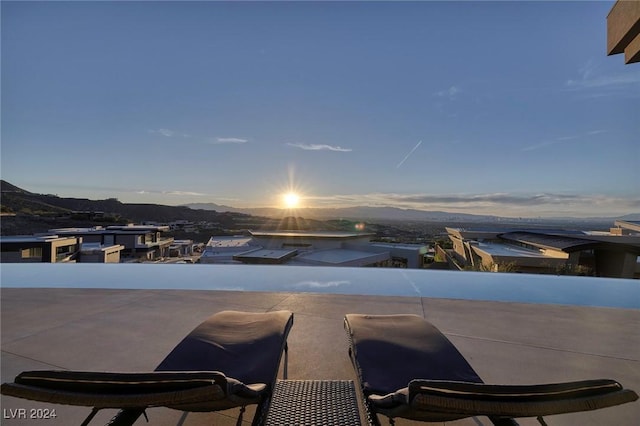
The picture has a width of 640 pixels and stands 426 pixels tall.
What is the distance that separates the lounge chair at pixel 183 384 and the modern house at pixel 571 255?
→ 14191 mm

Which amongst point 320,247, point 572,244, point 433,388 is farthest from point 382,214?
point 433,388

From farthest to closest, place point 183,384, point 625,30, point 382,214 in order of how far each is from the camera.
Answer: point 382,214 → point 625,30 → point 183,384

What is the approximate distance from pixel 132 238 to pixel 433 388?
19.3 meters

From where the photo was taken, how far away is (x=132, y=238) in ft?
55.7

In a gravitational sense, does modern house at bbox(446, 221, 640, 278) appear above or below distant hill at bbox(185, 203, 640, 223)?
below

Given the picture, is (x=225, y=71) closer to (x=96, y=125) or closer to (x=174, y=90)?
(x=174, y=90)

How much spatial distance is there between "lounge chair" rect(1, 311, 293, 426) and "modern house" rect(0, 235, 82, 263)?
857 cm

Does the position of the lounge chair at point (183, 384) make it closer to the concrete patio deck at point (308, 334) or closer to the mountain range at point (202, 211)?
the concrete patio deck at point (308, 334)

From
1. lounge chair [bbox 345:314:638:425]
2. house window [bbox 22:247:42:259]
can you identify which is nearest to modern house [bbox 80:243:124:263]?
house window [bbox 22:247:42:259]

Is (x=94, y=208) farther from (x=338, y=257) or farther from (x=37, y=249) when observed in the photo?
(x=338, y=257)

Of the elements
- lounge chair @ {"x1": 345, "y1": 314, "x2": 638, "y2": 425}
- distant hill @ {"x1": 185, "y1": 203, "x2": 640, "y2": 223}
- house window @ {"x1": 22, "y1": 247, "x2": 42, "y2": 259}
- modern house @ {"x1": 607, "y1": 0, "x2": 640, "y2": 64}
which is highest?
modern house @ {"x1": 607, "y1": 0, "x2": 640, "y2": 64}

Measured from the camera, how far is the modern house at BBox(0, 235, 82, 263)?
8.10 m

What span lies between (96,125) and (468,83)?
42.5 ft

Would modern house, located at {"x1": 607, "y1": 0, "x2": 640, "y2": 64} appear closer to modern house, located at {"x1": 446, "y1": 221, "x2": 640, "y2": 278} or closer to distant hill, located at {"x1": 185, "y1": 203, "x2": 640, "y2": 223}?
modern house, located at {"x1": 446, "y1": 221, "x2": 640, "y2": 278}
